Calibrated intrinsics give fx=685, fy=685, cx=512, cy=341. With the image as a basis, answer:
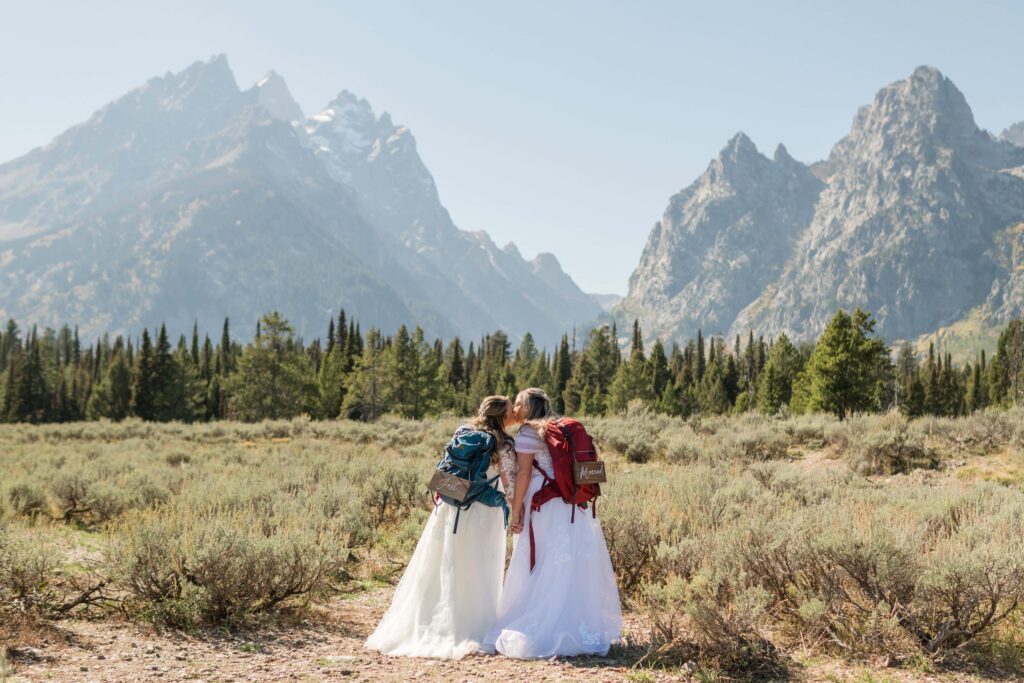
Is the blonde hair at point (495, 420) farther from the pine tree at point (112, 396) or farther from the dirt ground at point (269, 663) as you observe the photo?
the pine tree at point (112, 396)

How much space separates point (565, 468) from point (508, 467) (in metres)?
0.59

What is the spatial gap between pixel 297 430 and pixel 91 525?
A: 73.9ft

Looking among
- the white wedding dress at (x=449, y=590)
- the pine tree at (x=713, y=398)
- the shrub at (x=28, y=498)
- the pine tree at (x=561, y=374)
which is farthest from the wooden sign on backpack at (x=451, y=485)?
the pine tree at (x=561, y=374)

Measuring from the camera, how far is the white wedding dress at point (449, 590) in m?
6.38

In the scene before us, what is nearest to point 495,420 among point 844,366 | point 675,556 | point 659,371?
point 675,556

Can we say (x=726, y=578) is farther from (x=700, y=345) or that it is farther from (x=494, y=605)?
(x=700, y=345)

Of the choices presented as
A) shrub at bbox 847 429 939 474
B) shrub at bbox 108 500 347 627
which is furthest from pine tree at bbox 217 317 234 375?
shrub at bbox 108 500 347 627

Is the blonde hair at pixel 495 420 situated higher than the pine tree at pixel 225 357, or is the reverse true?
the pine tree at pixel 225 357

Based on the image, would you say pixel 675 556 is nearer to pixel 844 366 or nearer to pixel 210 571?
pixel 210 571

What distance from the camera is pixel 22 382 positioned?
64875 millimetres

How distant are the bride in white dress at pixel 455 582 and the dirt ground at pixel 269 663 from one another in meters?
0.23

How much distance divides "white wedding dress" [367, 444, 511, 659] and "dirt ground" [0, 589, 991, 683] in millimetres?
250

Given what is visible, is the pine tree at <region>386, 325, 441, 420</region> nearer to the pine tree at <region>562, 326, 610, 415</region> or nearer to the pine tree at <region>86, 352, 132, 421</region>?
the pine tree at <region>562, 326, 610, 415</region>

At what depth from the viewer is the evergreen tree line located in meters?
45.6
